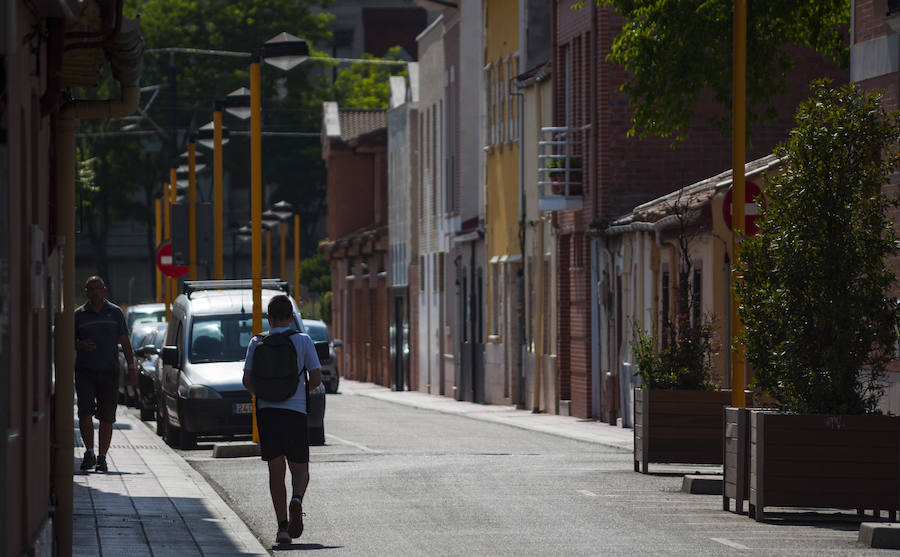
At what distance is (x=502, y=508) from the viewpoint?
56.2 ft

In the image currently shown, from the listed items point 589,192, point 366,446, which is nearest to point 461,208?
point 589,192

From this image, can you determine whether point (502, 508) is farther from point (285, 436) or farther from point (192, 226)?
point (192, 226)

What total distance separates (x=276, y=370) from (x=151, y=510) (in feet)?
7.66

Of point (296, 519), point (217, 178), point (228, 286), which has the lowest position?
point (296, 519)

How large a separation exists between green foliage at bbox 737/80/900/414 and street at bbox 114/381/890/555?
1023mm

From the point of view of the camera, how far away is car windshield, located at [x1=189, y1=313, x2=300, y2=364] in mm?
27469

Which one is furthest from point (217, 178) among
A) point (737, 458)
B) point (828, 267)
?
point (828, 267)

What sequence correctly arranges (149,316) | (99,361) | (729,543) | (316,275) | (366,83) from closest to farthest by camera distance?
(729,543) → (99,361) → (149,316) → (316,275) → (366,83)

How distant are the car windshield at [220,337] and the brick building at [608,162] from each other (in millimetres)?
8545

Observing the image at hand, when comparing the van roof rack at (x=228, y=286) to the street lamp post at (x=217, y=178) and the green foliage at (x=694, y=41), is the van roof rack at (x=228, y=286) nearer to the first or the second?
the street lamp post at (x=217, y=178)

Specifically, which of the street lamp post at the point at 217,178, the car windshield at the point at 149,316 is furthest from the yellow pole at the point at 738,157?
the car windshield at the point at 149,316

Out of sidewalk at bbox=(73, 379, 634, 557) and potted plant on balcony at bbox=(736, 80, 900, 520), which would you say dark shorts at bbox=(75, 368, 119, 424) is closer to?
sidewalk at bbox=(73, 379, 634, 557)

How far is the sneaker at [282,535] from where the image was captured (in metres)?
14.6

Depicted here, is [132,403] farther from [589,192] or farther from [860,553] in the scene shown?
[860,553]
